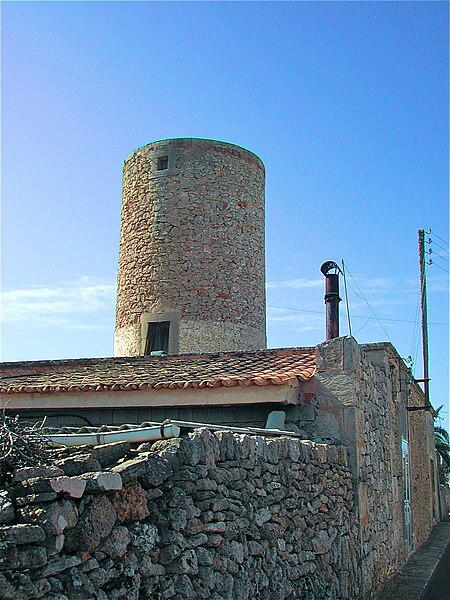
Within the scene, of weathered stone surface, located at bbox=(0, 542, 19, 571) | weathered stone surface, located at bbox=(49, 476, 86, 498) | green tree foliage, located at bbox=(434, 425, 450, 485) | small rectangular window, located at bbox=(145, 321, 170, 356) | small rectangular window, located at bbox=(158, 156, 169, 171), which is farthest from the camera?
green tree foliage, located at bbox=(434, 425, 450, 485)

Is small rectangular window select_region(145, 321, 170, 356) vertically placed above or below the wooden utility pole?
below

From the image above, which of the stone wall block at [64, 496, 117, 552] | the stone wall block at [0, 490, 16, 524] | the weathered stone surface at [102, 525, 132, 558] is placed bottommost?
the weathered stone surface at [102, 525, 132, 558]

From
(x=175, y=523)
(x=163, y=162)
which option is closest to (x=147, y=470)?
(x=175, y=523)

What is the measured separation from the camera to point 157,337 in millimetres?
15414

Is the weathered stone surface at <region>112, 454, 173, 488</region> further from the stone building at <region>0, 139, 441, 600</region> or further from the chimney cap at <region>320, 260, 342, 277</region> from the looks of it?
the chimney cap at <region>320, 260, 342, 277</region>

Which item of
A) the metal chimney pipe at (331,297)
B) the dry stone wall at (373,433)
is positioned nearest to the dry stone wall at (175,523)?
the dry stone wall at (373,433)

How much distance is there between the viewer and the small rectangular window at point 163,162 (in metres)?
16.3

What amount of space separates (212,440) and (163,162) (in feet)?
39.7

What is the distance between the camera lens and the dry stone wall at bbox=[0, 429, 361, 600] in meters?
3.45

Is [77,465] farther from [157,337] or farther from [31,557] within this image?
[157,337]

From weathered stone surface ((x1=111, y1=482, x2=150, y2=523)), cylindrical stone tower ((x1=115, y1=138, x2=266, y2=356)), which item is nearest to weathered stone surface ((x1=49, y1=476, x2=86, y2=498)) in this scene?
weathered stone surface ((x1=111, y1=482, x2=150, y2=523))

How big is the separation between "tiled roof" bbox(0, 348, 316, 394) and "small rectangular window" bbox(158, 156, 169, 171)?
6041mm

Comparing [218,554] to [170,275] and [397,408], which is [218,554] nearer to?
[397,408]

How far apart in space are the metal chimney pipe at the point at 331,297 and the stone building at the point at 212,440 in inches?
25.3
